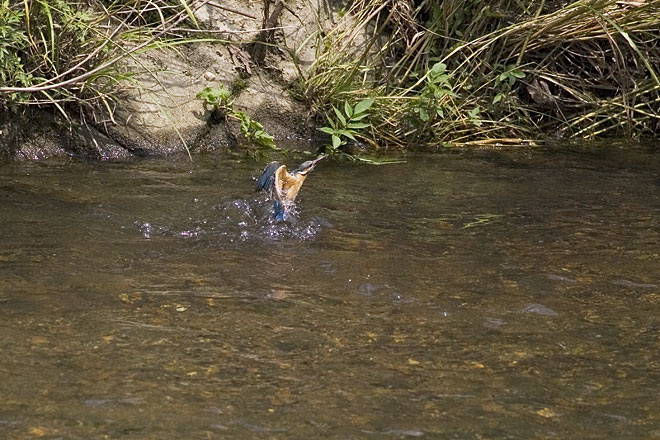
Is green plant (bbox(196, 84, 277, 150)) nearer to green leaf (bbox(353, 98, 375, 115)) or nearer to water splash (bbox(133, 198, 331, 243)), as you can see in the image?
green leaf (bbox(353, 98, 375, 115))

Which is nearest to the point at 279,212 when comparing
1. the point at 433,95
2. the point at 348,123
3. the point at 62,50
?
the point at 348,123

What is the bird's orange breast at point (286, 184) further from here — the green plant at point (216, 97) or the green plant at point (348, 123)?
the green plant at point (216, 97)

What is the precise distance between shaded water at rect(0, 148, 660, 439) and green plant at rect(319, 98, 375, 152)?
1.12 ft

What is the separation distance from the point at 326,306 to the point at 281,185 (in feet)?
3.51

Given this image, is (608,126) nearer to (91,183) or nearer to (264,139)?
(264,139)

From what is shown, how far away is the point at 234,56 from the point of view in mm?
5562

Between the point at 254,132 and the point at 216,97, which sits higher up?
the point at 216,97

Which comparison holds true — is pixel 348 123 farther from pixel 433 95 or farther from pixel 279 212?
pixel 279 212

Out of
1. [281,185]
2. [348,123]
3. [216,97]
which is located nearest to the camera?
[281,185]

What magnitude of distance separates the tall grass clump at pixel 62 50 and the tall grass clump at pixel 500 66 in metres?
1.11

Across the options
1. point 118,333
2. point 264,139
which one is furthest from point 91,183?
point 118,333

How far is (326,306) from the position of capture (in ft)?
10.3

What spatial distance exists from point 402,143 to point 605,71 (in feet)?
4.56

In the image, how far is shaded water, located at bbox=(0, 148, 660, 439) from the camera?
2436 millimetres
